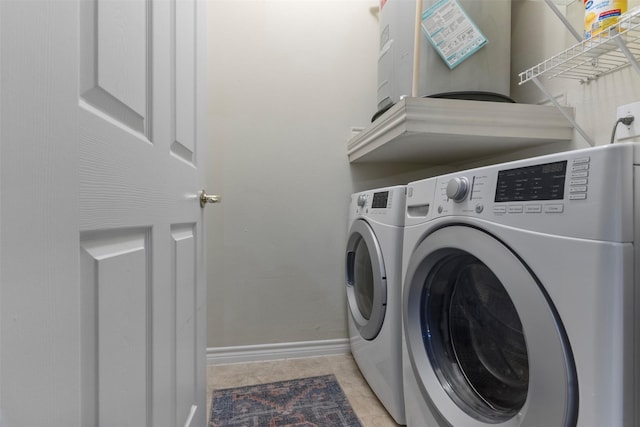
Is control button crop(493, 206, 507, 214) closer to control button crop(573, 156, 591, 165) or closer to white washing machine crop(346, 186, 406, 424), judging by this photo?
control button crop(573, 156, 591, 165)

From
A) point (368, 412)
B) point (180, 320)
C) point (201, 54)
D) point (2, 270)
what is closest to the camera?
point (2, 270)

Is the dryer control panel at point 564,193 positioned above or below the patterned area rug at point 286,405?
above

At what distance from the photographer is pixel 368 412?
125cm

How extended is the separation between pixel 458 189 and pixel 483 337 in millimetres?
394

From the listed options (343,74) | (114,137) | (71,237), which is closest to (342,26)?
(343,74)

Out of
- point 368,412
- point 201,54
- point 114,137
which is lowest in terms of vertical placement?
point 368,412

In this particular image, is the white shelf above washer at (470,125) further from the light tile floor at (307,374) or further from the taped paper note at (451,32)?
the light tile floor at (307,374)

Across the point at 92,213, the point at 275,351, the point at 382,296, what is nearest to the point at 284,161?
the point at 382,296

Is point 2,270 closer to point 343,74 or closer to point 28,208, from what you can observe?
point 28,208

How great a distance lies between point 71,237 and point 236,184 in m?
1.37

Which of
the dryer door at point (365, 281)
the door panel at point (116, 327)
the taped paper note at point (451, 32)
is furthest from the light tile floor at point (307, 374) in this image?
the taped paper note at point (451, 32)

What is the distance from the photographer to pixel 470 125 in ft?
3.69

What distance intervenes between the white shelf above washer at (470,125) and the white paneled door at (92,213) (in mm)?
737

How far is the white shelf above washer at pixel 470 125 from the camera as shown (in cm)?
108
